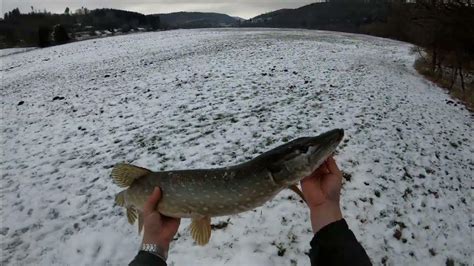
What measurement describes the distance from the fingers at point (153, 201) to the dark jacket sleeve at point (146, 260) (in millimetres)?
303

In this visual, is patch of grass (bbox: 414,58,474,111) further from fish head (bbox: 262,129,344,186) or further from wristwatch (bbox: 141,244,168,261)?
wristwatch (bbox: 141,244,168,261)

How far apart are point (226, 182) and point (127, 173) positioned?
0.76 meters

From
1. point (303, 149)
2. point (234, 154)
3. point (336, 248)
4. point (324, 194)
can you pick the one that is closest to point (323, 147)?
point (303, 149)

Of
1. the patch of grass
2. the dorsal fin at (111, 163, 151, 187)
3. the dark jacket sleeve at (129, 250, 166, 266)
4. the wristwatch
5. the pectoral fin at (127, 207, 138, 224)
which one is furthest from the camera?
the patch of grass

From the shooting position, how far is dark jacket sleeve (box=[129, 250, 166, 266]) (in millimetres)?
2063

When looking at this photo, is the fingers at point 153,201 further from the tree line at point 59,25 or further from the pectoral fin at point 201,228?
the tree line at point 59,25

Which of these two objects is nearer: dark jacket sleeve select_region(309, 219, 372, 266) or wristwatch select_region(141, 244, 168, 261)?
dark jacket sleeve select_region(309, 219, 372, 266)

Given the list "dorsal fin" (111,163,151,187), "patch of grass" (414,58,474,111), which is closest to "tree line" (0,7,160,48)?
"patch of grass" (414,58,474,111)

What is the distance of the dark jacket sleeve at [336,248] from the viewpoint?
207cm

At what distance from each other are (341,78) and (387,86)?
5.96ft

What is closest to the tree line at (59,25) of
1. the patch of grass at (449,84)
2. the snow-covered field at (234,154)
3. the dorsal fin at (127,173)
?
the snow-covered field at (234,154)

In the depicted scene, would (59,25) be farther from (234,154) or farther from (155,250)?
(155,250)

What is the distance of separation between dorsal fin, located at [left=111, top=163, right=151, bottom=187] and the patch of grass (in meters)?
13.4

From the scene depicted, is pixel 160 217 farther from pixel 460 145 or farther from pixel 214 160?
pixel 460 145
